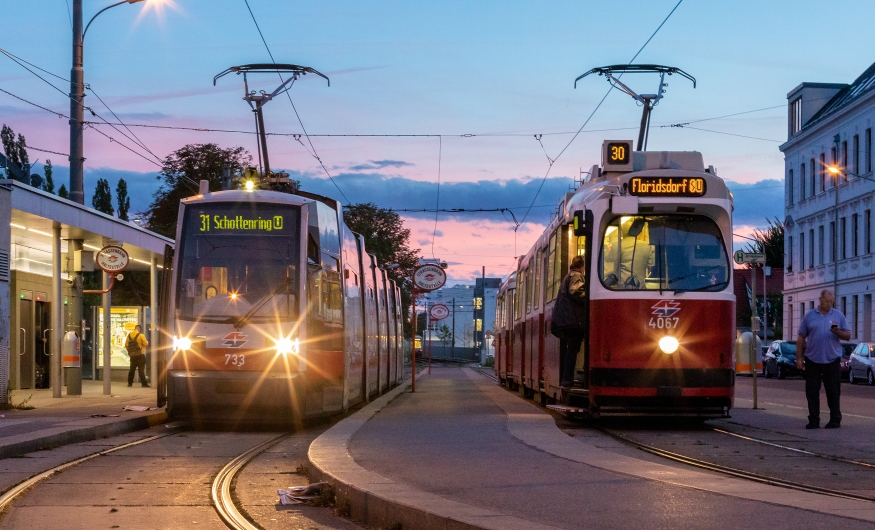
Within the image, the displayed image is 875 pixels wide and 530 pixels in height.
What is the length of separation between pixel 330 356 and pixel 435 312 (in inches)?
781

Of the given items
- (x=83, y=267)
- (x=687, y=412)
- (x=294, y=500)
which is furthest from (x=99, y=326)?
(x=294, y=500)

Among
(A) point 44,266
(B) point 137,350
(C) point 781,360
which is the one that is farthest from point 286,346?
(C) point 781,360

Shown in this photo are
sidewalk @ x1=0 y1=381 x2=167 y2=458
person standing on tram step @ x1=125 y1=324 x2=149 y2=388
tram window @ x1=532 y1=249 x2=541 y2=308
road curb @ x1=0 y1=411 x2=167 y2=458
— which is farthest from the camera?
person standing on tram step @ x1=125 y1=324 x2=149 y2=388

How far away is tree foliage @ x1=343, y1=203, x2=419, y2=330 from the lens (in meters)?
85.3

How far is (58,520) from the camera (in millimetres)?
8047

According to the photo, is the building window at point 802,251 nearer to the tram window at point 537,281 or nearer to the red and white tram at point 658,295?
the tram window at point 537,281

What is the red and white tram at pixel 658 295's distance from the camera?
1433cm

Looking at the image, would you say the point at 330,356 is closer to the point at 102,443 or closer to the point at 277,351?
the point at 277,351

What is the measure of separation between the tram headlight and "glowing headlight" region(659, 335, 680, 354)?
646 centimetres

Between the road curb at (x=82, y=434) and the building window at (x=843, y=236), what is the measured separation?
50.1 meters

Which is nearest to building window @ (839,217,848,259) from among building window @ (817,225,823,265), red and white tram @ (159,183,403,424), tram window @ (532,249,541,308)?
building window @ (817,225,823,265)

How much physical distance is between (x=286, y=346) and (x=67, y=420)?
3.13 meters

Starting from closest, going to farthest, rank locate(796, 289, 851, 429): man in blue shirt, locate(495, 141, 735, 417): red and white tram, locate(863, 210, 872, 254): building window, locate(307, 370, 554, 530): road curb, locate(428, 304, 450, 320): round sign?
locate(307, 370, 554, 530): road curb < locate(495, 141, 735, 417): red and white tram < locate(796, 289, 851, 429): man in blue shirt < locate(428, 304, 450, 320): round sign < locate(863, 210, 872, 254): building window

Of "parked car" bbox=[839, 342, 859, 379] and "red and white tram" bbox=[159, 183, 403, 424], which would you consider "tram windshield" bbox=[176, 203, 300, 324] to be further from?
"parked car" bbox=[839, 342, 859, 379]
